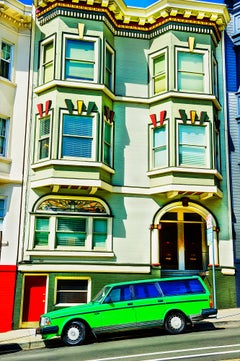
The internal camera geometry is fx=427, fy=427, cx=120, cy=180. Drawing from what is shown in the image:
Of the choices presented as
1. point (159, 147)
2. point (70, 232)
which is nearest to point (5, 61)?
point (159, 147)

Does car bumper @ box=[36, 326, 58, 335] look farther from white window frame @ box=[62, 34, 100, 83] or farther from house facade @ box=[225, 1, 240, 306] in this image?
white window frame @ box=[62, 34, 100, 83]

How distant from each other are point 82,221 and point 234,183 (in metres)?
7.18

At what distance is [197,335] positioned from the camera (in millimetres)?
12656

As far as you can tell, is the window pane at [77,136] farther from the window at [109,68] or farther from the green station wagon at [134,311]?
the green station wagon at [134,311]

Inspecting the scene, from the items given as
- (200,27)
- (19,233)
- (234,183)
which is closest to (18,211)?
(19,233)

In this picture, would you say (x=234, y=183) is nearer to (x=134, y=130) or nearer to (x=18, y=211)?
(x=134, y=130)

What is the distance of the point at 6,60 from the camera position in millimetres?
18812

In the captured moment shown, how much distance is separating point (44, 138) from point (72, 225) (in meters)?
3.85

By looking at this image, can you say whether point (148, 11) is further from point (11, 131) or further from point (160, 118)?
point (11, 131)

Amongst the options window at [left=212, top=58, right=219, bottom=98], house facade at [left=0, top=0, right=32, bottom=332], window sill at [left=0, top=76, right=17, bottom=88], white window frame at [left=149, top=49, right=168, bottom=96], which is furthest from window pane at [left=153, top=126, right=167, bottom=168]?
window sill at [left=0, top=76, right=17, bottom=88]

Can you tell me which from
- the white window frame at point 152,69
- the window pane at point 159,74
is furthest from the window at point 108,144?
the window pane at point 159,74

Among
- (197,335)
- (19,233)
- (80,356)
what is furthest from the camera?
(19,233)

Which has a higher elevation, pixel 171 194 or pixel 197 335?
pixel 171 194

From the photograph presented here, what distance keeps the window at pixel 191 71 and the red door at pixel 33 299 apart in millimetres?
10461
